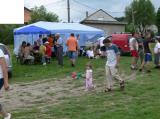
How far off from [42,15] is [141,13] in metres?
30.6

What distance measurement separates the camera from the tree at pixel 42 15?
273 feet

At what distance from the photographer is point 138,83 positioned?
16344 mm

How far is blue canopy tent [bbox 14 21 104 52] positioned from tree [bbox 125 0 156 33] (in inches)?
2689

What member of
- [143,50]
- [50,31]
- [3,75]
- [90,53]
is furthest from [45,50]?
[3,75]

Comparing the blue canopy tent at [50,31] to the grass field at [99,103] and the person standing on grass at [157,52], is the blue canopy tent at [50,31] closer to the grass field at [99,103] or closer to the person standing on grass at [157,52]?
the person standing on grass at [157,52]

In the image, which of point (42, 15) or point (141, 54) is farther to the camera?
point (42, 15)

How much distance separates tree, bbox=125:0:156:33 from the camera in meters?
106

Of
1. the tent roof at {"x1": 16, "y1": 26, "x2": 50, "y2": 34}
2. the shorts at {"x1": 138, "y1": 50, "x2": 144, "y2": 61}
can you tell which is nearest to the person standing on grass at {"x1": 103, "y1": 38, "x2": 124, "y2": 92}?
the shorts at {"x1": 138, "y1": 50, "x2": 144, "y2": 61}

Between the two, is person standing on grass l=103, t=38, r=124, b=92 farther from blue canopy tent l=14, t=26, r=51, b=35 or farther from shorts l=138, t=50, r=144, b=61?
blue canopy tent l=14, t=26, r=51, b=35

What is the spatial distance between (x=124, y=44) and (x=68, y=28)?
447 centimetres

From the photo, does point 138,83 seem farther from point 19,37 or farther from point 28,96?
point 19,37

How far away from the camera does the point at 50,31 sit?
3075cm

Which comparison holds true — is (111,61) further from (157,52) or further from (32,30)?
(32,30)

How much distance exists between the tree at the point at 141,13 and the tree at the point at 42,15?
23.7 m
